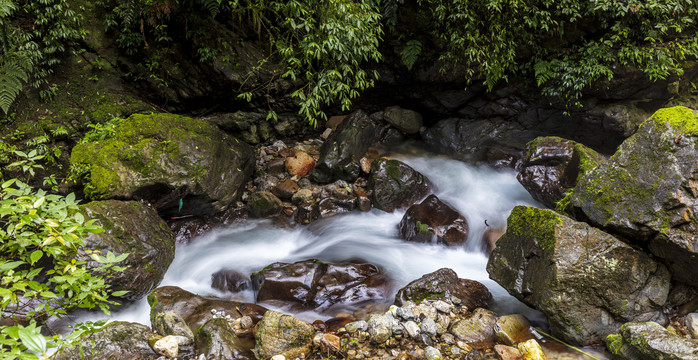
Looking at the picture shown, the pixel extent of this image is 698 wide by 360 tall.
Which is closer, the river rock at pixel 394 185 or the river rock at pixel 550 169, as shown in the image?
the river rock at pixel 550 169

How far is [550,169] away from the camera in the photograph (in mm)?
6203

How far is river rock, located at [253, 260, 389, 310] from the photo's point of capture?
466 centimetres

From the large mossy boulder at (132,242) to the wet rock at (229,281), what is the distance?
712 mm

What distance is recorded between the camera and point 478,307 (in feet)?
14.2

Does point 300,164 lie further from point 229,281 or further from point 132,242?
point 132,242

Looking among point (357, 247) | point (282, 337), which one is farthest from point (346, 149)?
point (282, 337)

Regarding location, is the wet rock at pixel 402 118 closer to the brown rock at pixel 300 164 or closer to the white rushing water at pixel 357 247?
the white rushing water at pixel 357 247

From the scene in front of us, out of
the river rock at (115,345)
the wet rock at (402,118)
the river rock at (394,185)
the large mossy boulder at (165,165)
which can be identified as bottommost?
the river rock at (115,345)

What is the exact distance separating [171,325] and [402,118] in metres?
6.79

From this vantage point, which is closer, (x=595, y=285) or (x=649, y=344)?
(x=649, y=344)

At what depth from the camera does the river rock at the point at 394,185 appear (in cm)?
689

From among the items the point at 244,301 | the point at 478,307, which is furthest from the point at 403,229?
the point at 244,301

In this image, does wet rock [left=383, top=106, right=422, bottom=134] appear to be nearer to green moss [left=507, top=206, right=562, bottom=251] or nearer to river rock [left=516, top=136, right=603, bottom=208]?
river rock [left=516, top=136, right=603, bottom=208]

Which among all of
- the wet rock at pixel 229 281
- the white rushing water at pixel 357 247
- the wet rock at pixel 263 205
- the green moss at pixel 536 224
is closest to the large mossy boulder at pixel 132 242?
the white rushing water at pixel 357 247
